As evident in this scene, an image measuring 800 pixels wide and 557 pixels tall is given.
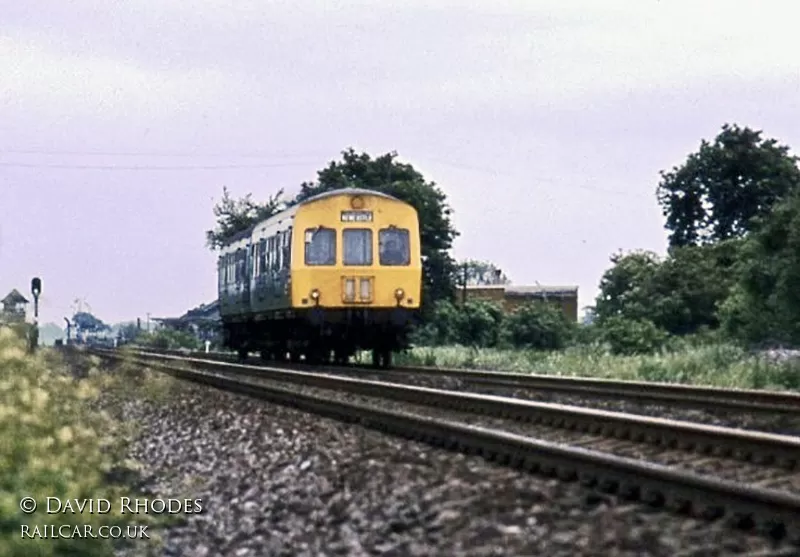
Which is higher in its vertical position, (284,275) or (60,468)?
(284,275)

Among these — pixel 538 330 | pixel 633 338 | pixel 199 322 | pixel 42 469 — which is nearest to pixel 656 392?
pixel 42 469

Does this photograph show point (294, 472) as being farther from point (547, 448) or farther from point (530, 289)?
point (530, 289)

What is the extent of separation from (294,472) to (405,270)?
17568 millimetres

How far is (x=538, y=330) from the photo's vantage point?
43875mm

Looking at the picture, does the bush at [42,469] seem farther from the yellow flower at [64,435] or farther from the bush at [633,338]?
the bush at [633,338]

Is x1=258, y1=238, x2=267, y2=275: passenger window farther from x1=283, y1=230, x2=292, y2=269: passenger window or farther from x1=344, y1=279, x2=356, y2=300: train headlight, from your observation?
x1=344, y1=279, x2=356, y2=300: train headlight

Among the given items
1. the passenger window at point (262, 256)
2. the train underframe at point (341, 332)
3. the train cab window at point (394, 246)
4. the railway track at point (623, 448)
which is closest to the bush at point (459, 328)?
the passenger window at point (262, 256)

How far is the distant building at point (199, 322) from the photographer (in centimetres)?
6438

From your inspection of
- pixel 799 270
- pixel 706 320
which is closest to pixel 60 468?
pixel 799 270

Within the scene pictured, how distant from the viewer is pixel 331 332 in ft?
90.5

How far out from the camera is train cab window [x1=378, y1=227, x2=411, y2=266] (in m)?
27.3

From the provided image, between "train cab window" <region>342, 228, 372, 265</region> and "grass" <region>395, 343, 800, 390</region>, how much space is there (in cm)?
262

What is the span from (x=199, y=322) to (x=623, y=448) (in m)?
63.3

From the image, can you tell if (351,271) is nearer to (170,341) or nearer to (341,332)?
(341,332)
